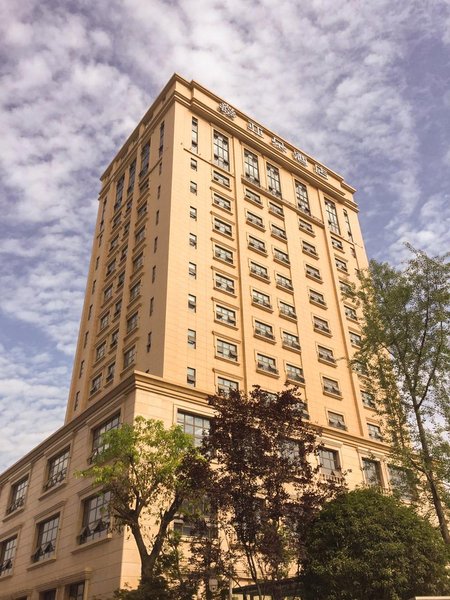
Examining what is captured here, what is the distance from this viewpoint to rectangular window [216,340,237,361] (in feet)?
115

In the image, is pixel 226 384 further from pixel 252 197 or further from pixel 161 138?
pixel 161 138

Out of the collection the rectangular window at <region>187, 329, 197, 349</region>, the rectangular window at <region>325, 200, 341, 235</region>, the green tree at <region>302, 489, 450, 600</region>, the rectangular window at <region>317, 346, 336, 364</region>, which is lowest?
the green tree at <region>302, 489, 450, 600</region>

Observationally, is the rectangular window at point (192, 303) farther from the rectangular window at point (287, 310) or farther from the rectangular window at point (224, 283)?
the rectangular window at point (287, 310)

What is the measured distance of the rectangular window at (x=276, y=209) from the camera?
47441 mm

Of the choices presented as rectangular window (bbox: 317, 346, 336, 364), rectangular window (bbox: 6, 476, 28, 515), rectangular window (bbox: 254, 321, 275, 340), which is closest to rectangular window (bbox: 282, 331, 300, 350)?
rectangular window (bbox: 254, 321, 275, 340)

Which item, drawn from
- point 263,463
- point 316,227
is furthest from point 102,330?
point 263,463

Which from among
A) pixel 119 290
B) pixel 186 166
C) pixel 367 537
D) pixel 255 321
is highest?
pixel 186 166

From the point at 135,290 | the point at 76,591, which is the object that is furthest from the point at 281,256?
the point at 76,591

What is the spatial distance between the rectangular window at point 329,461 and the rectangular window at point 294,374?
17.7 ft

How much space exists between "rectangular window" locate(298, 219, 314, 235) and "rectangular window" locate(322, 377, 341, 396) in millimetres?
14871

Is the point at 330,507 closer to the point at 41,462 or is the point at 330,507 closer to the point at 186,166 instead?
the point at 41,462

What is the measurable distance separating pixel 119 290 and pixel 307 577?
27.6 metres

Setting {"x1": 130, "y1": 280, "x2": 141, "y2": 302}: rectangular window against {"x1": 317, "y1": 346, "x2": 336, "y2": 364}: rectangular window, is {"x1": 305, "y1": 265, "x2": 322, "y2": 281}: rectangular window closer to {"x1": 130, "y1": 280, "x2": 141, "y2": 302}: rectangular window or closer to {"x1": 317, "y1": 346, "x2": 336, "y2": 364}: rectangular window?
{"x1": 317, "y1": 346, "x2": 336, "y2": 364}: rectangular window

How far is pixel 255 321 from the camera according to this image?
127 ft
